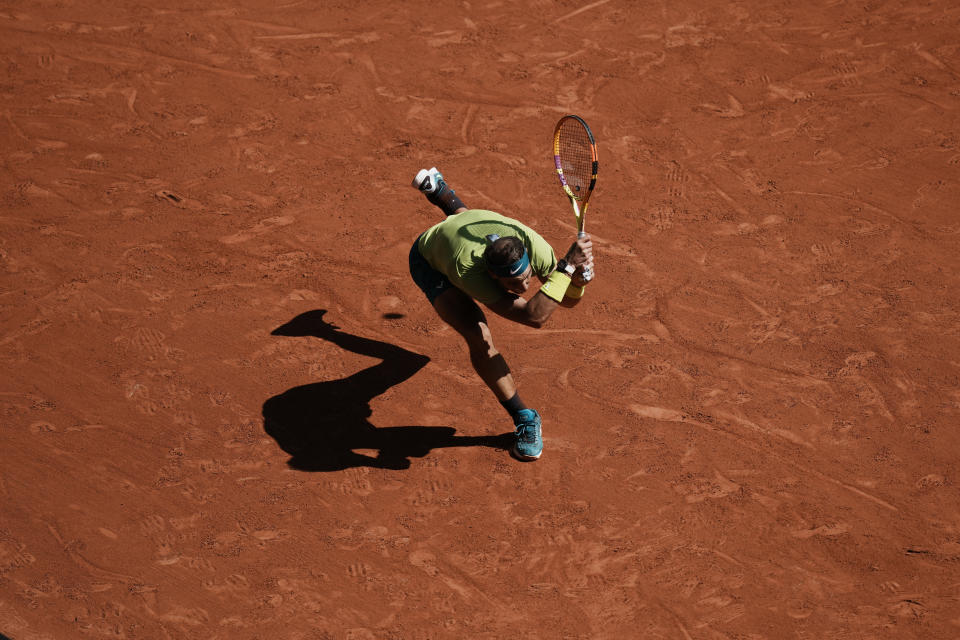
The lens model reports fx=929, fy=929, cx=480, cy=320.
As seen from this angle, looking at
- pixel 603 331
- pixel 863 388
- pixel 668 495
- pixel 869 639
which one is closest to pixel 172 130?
pixel 603 331

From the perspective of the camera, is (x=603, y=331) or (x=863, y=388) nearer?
A: (x=863, y=388)

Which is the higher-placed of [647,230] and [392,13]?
[392,13]

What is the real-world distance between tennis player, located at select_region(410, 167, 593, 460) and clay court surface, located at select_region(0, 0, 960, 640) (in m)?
0.54

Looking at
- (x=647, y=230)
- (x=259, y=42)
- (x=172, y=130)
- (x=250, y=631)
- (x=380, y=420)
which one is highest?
(x=259, y=42)

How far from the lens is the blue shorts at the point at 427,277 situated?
6426 mm

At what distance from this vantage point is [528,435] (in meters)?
6.38

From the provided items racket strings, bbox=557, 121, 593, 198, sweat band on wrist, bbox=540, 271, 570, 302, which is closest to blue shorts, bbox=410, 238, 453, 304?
sweat band on wrist, bbox=540, 271, 570, 302

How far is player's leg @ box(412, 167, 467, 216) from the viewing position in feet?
22.9

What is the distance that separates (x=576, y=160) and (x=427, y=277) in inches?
59.2

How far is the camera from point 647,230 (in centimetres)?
812

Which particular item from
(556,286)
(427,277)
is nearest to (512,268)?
(556,286)

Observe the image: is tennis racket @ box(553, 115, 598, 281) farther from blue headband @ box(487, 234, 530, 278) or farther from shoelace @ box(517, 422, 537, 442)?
shoelace @ box(517, 422, 537, 442)

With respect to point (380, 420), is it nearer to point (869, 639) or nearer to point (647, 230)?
point (647, 230)

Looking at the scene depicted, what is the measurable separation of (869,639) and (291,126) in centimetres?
681
